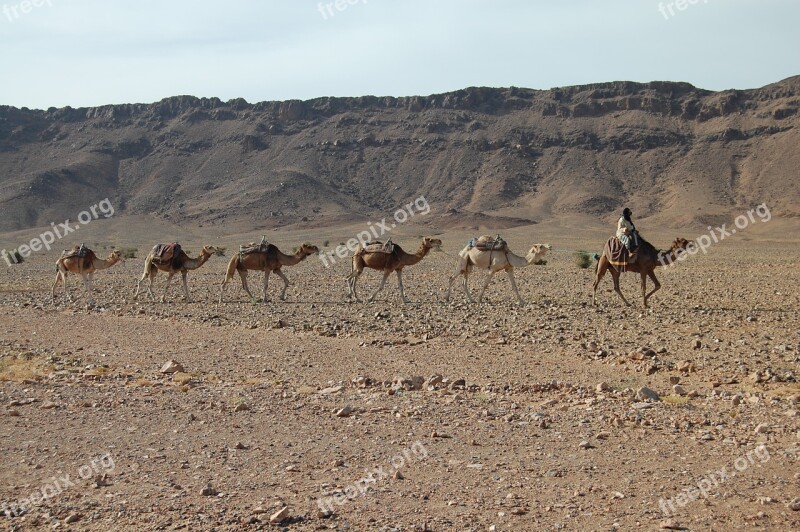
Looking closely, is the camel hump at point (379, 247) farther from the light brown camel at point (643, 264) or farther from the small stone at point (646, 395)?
the small stone at point (646, 395)

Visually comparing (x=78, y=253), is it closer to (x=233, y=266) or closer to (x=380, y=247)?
(x=233, y=266)

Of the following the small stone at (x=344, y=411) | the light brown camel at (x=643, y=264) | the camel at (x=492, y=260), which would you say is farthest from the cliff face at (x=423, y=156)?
the small stone at (x=344, y=411)

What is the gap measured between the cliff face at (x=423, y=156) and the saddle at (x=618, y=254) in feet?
235

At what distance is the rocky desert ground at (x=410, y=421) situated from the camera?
6.25m

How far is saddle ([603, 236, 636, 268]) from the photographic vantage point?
716 inches

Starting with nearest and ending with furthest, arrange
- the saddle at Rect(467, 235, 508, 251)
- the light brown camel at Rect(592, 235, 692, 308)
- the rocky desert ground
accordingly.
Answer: the rocky desert ground, the light brown camel at Rect(592, 235, 692, 308), the saddle at Rect(467, 235, 508, 251)

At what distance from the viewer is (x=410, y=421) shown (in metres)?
8.66

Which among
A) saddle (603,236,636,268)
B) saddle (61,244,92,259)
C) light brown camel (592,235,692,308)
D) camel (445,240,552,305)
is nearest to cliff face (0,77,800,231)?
saddle (61,244,92,259)

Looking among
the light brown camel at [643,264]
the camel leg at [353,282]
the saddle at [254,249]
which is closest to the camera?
the light brown camel at [643,264]

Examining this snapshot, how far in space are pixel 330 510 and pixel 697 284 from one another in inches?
799

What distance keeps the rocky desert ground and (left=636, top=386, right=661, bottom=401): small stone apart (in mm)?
31

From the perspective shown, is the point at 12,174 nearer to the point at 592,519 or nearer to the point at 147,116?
the point at 147,116

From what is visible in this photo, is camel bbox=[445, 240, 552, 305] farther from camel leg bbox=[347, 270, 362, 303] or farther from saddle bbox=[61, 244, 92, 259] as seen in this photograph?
saddle bbox=[61, 244, 92, 259]

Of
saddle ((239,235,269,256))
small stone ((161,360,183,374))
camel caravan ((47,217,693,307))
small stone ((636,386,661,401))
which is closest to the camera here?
small stone ((636,386,661,401))
